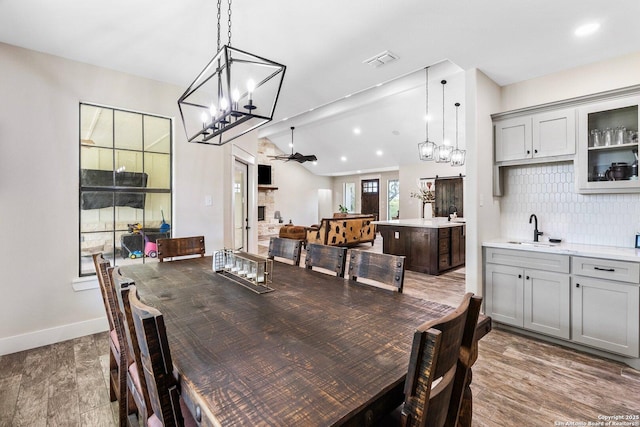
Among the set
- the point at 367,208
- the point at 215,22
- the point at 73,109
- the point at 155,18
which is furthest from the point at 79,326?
the point at 367,208

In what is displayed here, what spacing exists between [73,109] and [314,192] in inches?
427

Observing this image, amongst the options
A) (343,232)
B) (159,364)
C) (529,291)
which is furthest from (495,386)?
(343,232)

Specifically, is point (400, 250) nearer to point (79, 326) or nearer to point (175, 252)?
point (175, 252)

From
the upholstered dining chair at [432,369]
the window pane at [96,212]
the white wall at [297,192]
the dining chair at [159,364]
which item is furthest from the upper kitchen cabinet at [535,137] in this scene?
the white wall at [297,192]

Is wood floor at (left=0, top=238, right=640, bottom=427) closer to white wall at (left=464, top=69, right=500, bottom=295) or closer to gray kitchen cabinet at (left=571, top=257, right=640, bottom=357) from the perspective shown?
gray kitchen cabinet at (left=571, top=257, right=640, bottom=357)

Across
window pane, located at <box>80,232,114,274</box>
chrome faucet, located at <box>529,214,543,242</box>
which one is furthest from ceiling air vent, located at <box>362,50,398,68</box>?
window pane, located at <box>80,232,114,274</box>

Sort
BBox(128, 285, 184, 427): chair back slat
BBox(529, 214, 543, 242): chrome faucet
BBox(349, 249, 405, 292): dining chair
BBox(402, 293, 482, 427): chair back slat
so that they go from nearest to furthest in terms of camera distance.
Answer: BBox(402, 293, 482, 427): chair back slat → BBox(128, 285, 184, 427): chair back slat → BBox(349, 249, 405, 292): dining chair → BBox(529, 214, 543, 242): chrome faucet

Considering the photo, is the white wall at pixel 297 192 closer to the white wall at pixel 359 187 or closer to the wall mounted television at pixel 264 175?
the wall mounted television at pixel 264 175

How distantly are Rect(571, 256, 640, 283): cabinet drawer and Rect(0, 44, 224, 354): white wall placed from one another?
179 inches

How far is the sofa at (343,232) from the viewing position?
764 centimetres

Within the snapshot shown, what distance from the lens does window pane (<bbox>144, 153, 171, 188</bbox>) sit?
352cm

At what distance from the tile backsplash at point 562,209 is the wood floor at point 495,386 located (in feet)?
3.84

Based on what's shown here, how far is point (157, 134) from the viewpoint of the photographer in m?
3.59

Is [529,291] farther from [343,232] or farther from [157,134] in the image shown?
[343,232]
